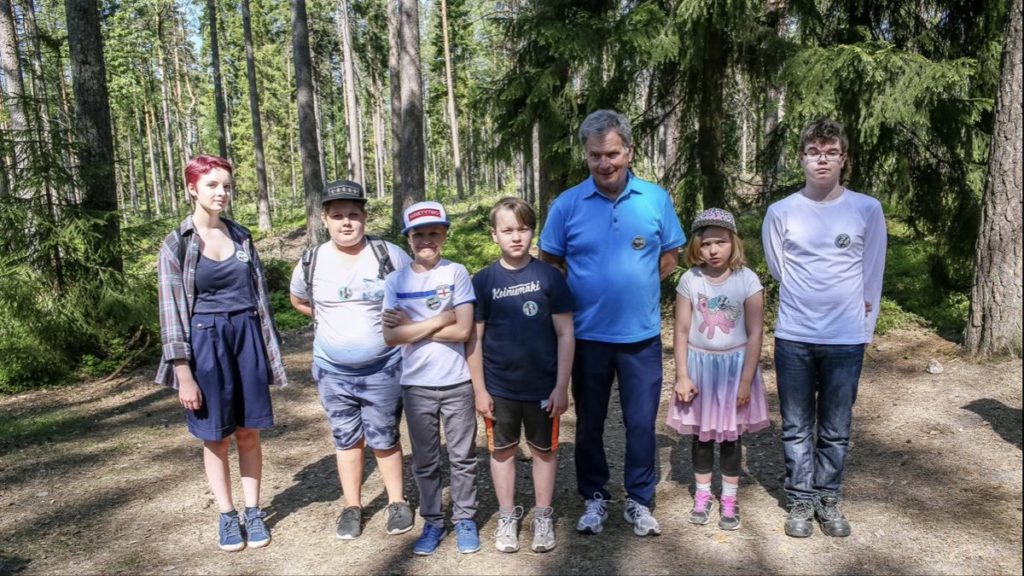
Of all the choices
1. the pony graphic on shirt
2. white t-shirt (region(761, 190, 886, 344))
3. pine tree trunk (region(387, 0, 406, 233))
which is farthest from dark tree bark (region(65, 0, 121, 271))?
white t-shirt (region(761, 190, 886, 344))

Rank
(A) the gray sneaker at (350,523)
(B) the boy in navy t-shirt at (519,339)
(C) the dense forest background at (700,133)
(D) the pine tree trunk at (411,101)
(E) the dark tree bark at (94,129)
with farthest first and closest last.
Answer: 1. (D) the pine tree trunk at (411,101)
2. (E) the dark tree bark at (94,129)
3. (C) the dense forest background at (700,133)
4. (A) the gray sneaker at (350,523)
5. (B) the boy in navy t-shirt at (519,339)

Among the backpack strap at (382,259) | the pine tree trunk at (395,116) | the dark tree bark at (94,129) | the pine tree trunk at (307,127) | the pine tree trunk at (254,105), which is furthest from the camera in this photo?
the pine tree trunk at (254,105)

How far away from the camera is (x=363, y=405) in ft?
12.7

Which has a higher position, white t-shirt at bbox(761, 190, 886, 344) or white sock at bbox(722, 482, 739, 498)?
white t-shirt at bbox(761, 190, 886, 344)

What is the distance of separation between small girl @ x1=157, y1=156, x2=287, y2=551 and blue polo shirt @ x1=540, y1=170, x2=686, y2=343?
1.81m

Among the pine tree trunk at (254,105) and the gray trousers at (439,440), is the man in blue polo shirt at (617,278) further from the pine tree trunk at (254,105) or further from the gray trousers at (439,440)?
the pine tree trunk at (254,105)

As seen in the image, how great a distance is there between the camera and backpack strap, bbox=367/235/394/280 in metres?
3.79

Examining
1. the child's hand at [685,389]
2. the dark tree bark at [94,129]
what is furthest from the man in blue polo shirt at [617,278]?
the dark tree bark at [94,129]

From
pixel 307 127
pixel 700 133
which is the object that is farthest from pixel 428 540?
pixel 307 127

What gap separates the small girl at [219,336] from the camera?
355cm

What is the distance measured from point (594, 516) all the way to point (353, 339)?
1711 mm

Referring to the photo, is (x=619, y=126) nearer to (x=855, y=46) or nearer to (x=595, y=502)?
(x=595, y=502)

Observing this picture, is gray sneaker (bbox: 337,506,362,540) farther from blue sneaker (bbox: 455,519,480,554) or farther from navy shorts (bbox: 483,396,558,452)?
navy shorts (bbox: 483,396,558,452)

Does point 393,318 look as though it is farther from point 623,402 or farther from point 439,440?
point 623,402
